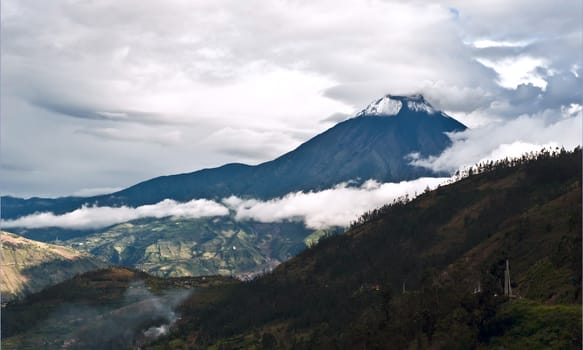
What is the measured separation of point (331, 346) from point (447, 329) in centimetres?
4022

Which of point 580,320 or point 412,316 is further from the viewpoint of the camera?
point 412,316

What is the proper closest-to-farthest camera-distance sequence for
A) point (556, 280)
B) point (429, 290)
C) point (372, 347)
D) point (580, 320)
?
point (580, 320) < point (372, 347) < point (429, 290) < point (556, 280)

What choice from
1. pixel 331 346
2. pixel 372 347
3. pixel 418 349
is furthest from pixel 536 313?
pixel 331 346

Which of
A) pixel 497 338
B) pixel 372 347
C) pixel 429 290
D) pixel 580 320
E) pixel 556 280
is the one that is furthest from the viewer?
pixel 556 280

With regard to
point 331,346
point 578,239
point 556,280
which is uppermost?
point 578,239

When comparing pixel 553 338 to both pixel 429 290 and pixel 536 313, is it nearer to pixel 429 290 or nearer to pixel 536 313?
pixel 536 313

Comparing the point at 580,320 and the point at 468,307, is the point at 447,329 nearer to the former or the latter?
the point at 468,307

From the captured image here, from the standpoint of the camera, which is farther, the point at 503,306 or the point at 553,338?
the point at 503,306

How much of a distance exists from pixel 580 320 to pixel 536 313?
50.1 feet

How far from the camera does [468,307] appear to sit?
154 meters

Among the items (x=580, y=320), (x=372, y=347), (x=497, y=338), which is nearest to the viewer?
(x=580, y=320)

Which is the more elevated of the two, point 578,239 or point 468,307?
point 578,239

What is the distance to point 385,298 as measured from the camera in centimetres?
18100

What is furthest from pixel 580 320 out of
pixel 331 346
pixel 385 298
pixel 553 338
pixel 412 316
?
pixel 331 346
